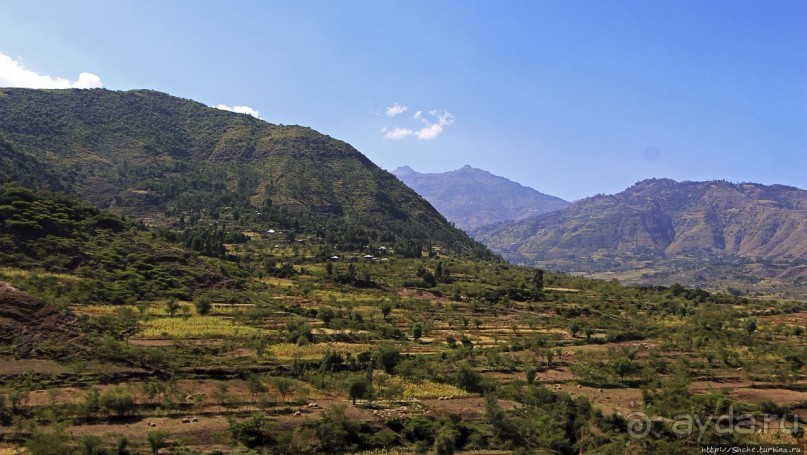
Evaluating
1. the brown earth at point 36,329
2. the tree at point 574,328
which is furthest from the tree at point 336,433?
the tree at point 574,328

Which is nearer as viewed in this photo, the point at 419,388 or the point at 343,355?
the point at 419,388

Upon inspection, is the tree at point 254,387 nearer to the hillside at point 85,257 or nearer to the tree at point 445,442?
the tree at point 445,442

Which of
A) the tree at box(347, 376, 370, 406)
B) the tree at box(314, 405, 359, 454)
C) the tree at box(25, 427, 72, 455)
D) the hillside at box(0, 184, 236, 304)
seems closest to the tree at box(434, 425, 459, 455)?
the tree at box(314, 405, 359, 454)

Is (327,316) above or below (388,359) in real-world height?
above

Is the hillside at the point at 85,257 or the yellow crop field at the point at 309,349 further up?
the hillside at the point at 85,257

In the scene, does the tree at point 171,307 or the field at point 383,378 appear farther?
the tree at point 171,307

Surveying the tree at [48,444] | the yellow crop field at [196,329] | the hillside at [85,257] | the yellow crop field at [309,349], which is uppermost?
the hillside at [85,257]

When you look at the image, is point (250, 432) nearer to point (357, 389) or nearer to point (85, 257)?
point (357, 389)

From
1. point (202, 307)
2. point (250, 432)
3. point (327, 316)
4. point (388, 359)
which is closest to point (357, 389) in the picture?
point (388, 359)

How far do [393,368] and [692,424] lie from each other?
24321mm

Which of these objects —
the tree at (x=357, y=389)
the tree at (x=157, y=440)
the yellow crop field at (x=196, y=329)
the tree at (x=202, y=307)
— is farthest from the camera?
the tree at (x=202, y=307)

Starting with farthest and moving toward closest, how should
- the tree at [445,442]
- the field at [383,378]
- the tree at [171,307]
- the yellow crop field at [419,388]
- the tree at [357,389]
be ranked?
the tree at [171,307] → the yellow crop field at [419,388] → the tree at [357,389] → the field at [383,378] → the tree at [445,442]

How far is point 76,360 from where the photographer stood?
135ft

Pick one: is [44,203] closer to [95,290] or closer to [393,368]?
[95,290]
